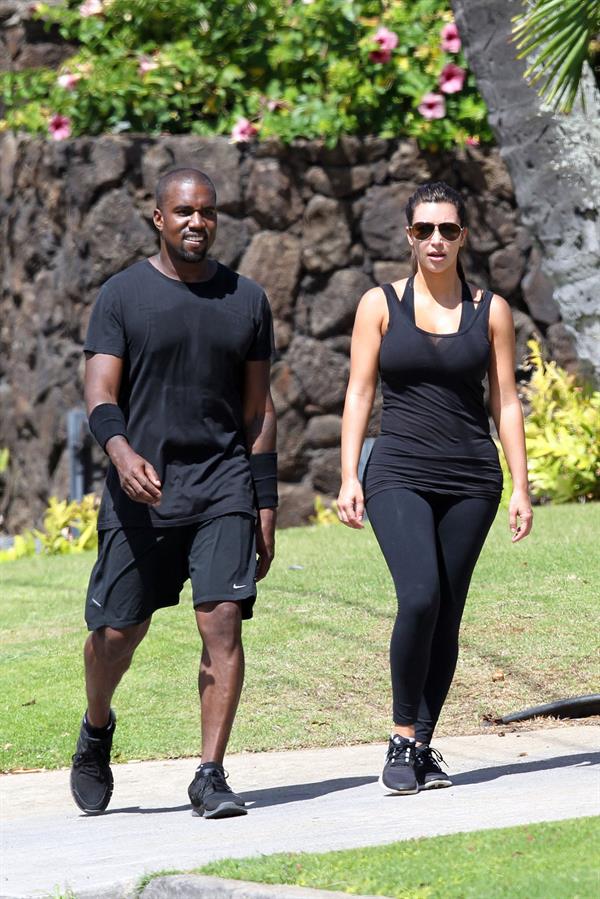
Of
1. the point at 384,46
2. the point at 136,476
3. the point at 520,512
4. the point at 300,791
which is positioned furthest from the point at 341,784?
the point at 384,46

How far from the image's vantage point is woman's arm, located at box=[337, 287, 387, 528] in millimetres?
5156

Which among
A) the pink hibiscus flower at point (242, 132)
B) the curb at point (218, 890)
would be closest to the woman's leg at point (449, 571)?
the curb at point (218, 890)

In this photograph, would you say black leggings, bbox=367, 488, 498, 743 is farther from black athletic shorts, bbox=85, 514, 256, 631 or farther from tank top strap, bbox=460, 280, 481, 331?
tank top strap, bbox=460, 280, 481, 331

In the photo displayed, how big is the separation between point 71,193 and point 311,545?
3787 millimetres

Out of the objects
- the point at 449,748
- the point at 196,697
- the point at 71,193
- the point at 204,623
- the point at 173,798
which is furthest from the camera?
the point at 71,193

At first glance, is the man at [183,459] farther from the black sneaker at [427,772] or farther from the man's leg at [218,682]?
the black sneaker at [427,772]

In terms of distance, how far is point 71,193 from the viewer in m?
12.3

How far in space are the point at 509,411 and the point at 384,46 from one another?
775 centimetres

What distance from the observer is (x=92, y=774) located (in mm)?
5285

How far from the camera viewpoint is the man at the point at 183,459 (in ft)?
16.6

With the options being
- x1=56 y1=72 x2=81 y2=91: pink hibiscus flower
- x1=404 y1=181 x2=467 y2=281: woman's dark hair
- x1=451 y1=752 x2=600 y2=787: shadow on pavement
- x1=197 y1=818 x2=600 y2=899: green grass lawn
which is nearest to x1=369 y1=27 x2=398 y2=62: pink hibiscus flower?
x1=56 y1=72 x2=81 y2=91: pink hibiscus flower

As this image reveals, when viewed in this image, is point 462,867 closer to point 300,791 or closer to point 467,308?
point 300,791

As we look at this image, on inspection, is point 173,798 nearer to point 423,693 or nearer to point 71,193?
point 423,693

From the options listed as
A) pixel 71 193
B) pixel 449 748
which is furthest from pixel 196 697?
pixel 71 193
